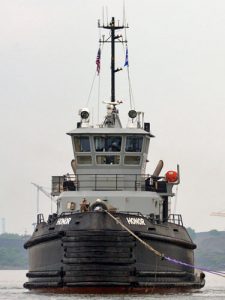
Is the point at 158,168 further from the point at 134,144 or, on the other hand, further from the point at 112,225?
the point at 112,225

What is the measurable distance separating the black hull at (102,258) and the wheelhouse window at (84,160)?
5935 mm

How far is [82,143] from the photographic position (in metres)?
73.8

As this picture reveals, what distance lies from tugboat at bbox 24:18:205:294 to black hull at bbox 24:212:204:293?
46 mm

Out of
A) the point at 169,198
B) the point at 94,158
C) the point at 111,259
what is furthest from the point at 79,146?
the point at 111,259

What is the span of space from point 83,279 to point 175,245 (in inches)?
288

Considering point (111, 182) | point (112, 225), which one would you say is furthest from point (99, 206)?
point (111, 182)

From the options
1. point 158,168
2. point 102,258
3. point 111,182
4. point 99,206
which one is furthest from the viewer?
point 158,168

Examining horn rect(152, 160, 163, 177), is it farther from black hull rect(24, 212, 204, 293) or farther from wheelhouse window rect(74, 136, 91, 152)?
black hull rect(24, 212, 204, 293)

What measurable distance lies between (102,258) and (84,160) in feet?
36.0

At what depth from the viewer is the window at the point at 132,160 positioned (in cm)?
7362

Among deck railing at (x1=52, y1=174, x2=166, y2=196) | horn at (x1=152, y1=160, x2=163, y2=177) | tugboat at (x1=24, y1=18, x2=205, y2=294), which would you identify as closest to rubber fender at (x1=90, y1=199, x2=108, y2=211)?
tugboat at (x1=24, y1=18, x2=205, y2=294)

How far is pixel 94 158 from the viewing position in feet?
241

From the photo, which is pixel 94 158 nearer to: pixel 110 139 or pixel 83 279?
pixel 110 139

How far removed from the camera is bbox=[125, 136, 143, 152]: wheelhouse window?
73562 mm
